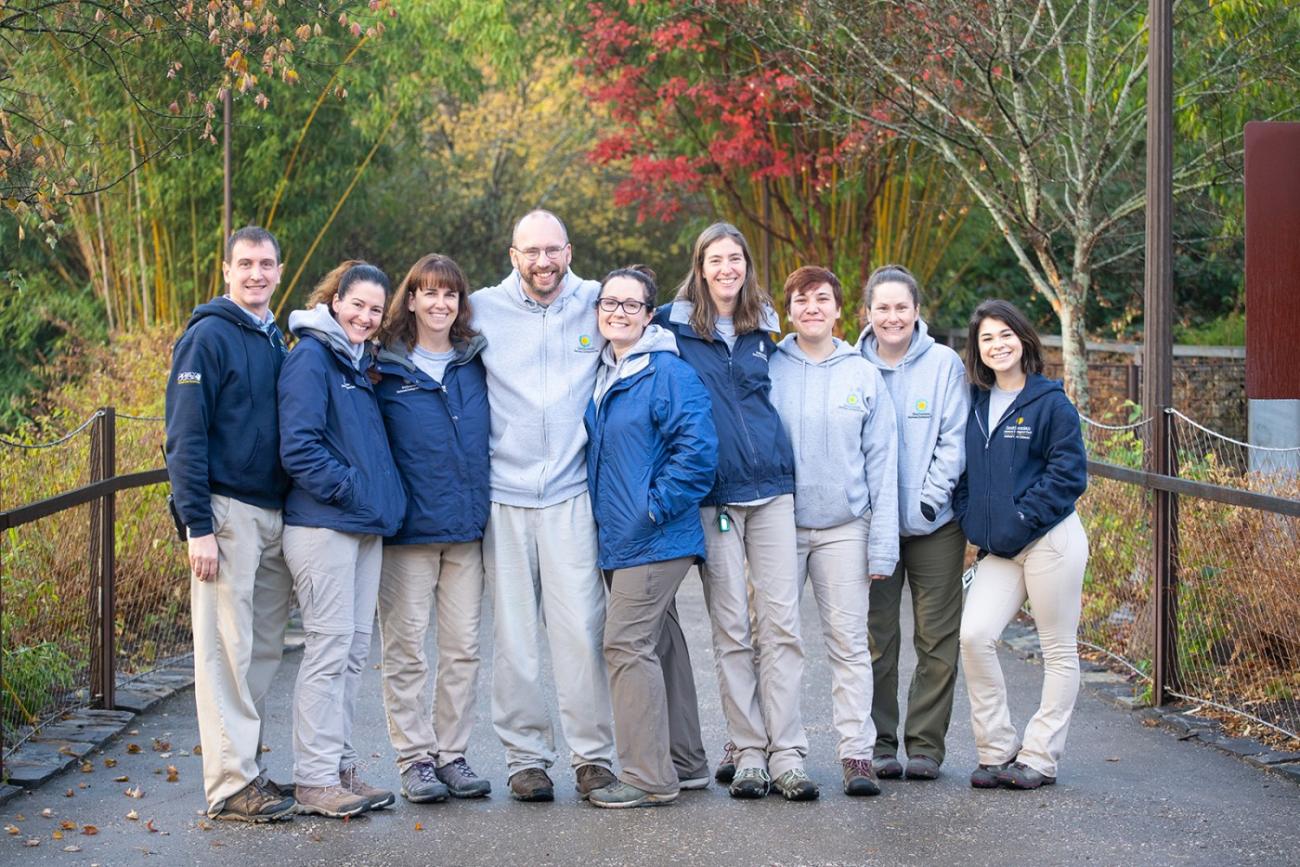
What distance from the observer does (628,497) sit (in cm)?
556

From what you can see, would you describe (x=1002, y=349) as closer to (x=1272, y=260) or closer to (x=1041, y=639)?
(x=1041, y=639)

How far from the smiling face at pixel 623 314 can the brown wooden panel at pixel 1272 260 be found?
2.01 metres

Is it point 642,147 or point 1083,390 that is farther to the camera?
point 642,147

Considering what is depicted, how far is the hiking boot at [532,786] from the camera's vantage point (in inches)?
223

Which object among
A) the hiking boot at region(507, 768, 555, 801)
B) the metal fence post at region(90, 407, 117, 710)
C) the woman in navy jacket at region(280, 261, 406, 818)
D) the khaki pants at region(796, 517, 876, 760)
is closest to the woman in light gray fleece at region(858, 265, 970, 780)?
the khaki pants at region(796, 517, 876, 760)

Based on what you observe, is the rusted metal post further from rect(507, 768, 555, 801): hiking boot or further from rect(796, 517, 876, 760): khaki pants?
rect(507, 768, 555, 801): hiking boot

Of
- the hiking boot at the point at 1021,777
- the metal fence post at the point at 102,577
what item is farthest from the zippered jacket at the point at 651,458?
the metal fence post at the point at 102,577

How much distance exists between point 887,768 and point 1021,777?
483mm

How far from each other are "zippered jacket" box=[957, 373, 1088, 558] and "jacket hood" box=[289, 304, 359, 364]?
2.28m

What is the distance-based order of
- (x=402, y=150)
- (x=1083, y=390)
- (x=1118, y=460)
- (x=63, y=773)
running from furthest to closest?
(x=402, y=150), (x=1083, y=390), (x=1118, y=460), (x=63, y=773)

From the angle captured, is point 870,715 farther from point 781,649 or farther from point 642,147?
point 642,147

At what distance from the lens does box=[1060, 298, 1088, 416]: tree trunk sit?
11.2 metres

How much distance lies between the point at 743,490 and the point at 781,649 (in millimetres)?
605

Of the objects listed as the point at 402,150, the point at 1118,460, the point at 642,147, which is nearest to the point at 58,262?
the point at 402,150
